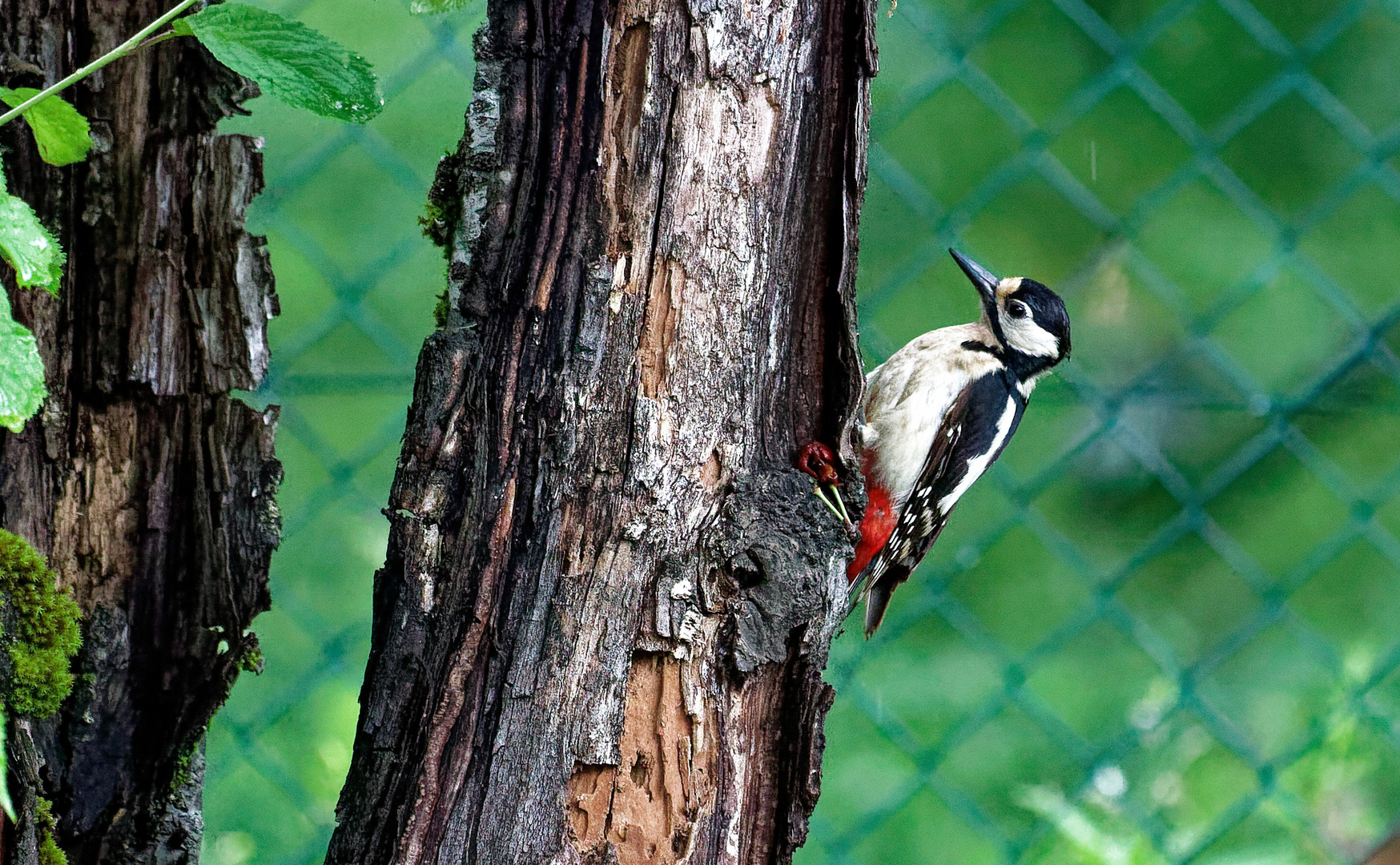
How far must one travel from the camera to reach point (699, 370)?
57.4 inches

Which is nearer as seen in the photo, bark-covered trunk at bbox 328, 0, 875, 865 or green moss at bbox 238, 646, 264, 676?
bark-covered trunk at bbox 328, 0, 875, 865

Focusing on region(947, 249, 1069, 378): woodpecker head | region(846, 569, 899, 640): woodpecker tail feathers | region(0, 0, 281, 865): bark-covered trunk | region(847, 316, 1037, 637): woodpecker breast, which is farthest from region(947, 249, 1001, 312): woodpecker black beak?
region(0, 0, 281, 865): bark-covered trunk

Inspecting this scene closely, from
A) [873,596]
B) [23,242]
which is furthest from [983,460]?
[23,242]

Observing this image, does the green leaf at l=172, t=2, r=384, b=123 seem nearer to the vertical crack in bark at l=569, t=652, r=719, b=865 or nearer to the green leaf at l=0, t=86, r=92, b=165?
the green leaf at l=0, t=86, r=92, b=165

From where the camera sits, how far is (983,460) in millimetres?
3004

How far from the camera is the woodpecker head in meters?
2.98

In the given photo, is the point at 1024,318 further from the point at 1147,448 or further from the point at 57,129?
the point at 57,129

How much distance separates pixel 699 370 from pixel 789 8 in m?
0.44

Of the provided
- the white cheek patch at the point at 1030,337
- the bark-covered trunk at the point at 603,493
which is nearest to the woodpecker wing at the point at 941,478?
the white cheek patch at the point at 1030,337

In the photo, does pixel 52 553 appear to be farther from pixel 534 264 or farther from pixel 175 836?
pixel 534 264

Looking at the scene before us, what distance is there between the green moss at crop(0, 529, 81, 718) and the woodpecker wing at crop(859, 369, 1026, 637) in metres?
1.80

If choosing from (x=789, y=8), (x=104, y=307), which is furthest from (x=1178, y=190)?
(x=104, y=307)

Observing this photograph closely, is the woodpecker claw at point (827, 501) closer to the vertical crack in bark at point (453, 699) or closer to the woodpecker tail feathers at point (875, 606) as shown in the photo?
the vertical crack in bark at point (453, 699)

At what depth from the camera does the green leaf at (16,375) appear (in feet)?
3.18
